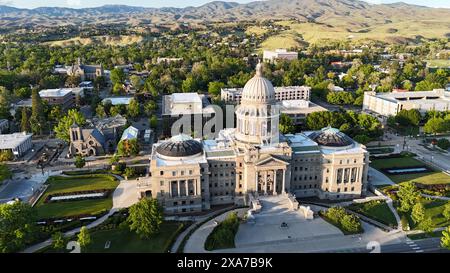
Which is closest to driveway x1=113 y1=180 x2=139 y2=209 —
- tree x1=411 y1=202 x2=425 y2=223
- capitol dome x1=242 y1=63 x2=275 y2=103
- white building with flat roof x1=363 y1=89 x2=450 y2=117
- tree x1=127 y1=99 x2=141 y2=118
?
capitol dome x1=242 y1=63 x2=275 y2=103

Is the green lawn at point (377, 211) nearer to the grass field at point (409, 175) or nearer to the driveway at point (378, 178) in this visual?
the driveway at point (378, 178)

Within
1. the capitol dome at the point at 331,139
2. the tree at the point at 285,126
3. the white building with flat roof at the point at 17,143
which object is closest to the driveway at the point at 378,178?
the capitol dome at the point at 331,139

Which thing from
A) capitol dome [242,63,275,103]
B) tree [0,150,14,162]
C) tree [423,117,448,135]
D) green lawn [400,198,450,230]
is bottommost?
green lawn [400,198,450,230]

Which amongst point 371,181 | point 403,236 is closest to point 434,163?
point 371,181

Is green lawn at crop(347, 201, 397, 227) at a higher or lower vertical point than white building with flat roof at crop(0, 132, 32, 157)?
lower

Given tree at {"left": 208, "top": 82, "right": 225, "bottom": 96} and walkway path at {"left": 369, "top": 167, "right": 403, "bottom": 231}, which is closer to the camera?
walkway path at {"left": 369, "top": 167, "right": 403, "bottom": 231}

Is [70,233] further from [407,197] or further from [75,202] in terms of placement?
[407,197]

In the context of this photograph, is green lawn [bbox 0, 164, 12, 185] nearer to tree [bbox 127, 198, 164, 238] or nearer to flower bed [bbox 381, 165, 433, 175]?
tree [bbox 127, 198, 164, 238]

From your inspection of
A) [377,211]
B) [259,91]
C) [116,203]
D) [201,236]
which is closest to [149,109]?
[116,203]
